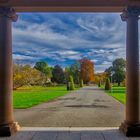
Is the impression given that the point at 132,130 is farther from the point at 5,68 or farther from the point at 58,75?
the point at 58,75

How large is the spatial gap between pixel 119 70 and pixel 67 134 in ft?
247

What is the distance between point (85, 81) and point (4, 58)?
9241 cm

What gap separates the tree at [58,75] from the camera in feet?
306

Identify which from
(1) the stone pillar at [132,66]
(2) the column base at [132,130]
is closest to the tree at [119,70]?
(1) the stone pillar at [132,66]

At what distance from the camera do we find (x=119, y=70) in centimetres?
8375

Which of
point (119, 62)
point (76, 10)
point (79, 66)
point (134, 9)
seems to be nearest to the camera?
point (134, 9)

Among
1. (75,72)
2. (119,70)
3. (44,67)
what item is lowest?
(75,72)

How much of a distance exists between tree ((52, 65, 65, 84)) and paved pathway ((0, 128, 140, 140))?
82.5 m

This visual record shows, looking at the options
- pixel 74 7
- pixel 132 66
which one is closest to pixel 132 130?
pixel 132 66

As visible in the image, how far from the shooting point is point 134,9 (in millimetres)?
9945

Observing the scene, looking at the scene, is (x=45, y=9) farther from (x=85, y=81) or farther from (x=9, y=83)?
(x=85, y=81)

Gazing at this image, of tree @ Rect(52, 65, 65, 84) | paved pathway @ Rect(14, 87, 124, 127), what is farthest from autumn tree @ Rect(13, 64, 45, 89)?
paved pathway @ Rect(14, 87, 124, 127)
